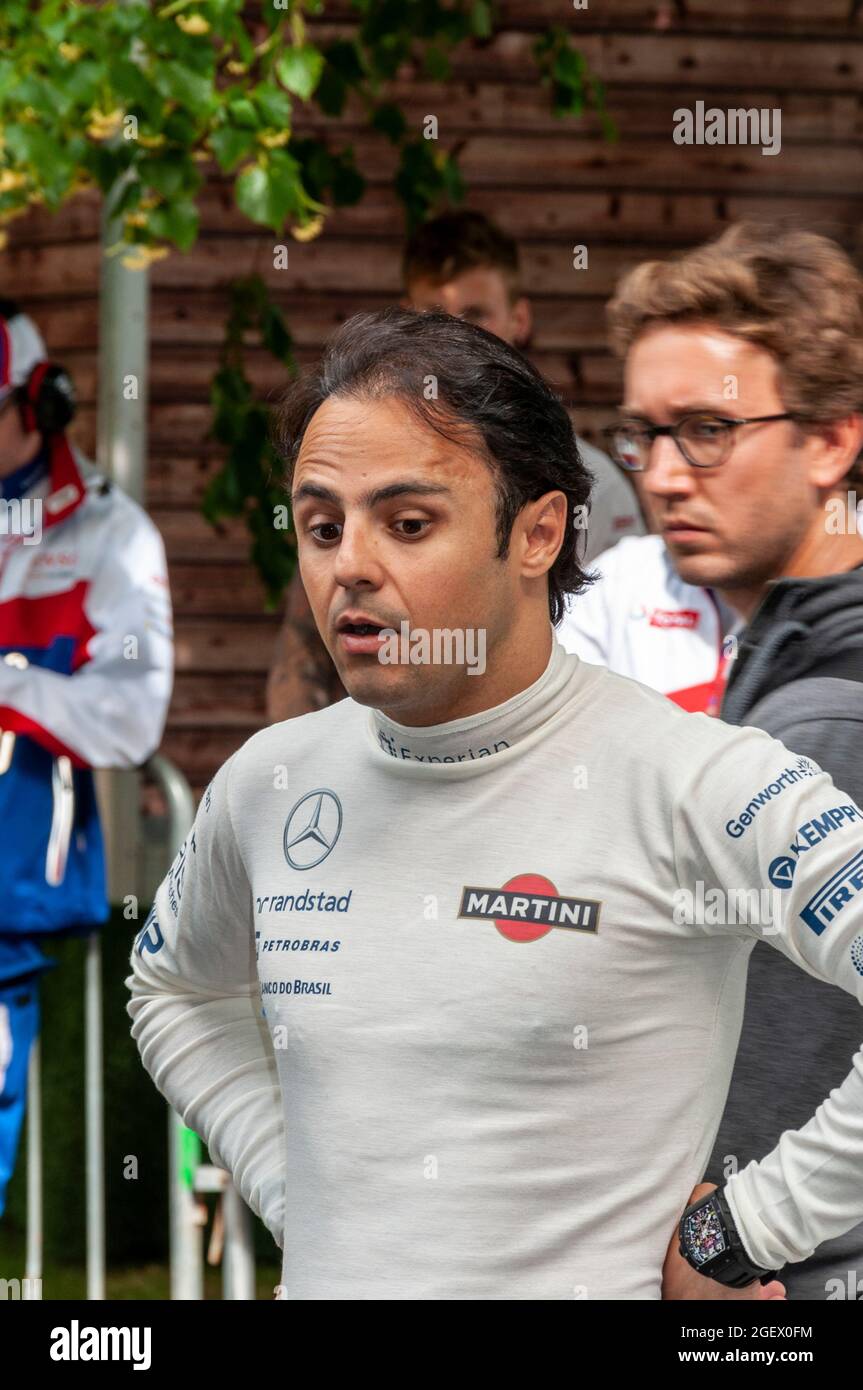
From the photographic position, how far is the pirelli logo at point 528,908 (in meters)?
1.58

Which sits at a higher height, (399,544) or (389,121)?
(389,121)

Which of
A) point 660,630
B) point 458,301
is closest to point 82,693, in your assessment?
point 458,301

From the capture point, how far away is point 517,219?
19.4 feet

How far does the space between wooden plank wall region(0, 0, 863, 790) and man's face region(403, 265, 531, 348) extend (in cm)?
210

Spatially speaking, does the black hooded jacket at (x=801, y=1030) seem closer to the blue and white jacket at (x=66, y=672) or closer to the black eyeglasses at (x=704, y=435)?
the black eyeglasses at (x=704, y=435)

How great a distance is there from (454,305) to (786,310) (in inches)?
65.6

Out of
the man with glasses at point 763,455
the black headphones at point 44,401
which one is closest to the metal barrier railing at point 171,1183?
the black headphones at point 44,401

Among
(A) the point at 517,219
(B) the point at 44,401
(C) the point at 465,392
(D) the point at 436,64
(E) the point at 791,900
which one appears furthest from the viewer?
(A) the point at 517,219

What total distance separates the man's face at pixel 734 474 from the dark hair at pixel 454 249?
5.56 feet

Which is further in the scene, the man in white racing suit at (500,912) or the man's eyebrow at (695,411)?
the man's eyebrow at (695,411)

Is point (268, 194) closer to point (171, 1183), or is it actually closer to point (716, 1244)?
point (171, 1183)

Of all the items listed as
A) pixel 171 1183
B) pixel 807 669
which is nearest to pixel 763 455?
pixel 807 669

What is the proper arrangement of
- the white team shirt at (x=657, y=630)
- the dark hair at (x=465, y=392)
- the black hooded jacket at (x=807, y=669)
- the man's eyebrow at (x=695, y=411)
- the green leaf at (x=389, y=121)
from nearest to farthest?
the dark hair at (x=465, y=392) < the black hooded jacket at (x=807, y=669) < the man's eyebrow at (x=695, y=411) < the white team shirt at (x=657, y=630) < the green leaf at (x=389, y=121)

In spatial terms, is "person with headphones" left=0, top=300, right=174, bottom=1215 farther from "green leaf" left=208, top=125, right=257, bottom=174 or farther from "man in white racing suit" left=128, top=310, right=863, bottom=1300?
"man in white racing suit" left=128, top=310, right=863, bottom=1300
